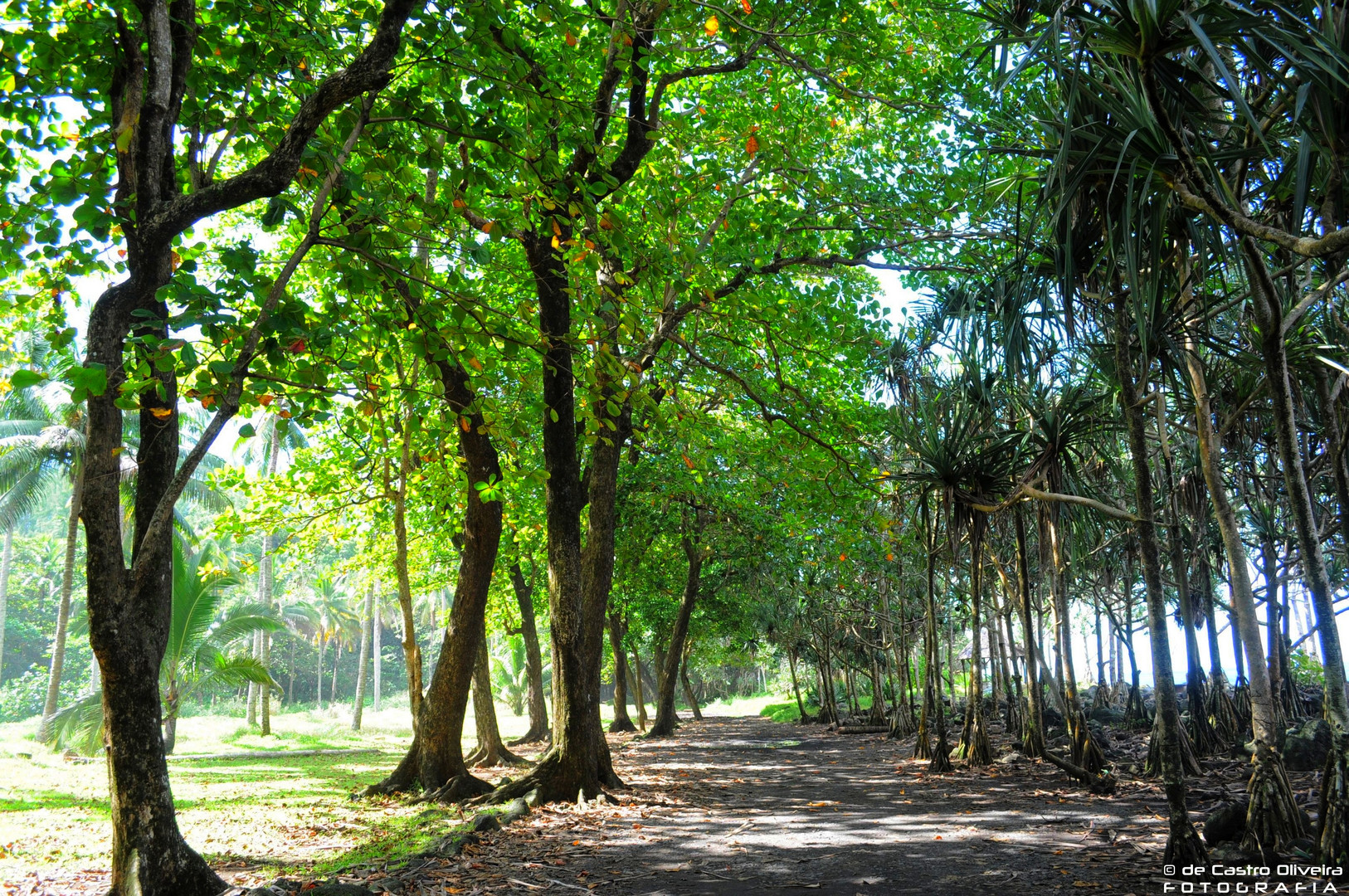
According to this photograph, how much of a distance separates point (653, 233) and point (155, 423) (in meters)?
5.53

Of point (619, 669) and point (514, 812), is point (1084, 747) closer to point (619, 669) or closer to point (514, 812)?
point (514, 812)

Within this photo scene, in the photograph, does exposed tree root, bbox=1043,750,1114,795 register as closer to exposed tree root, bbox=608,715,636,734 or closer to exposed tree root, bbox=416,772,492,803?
exposed tree root, bbox=416,772,492,803

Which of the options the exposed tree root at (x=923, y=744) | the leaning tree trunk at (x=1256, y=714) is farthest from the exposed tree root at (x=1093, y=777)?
the exposed tree root at (x=923, y=744)

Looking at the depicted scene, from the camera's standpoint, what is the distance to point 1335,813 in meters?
4.82

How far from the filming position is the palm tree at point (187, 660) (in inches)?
732

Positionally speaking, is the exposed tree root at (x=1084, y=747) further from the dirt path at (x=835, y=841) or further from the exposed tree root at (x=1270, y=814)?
the exposed tree root at (x=1270, y=814)

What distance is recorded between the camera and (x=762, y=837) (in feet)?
25.3

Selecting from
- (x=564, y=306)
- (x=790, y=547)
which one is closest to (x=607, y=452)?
(x=564, y=306)

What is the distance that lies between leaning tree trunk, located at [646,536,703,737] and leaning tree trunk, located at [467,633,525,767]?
6.63 metres

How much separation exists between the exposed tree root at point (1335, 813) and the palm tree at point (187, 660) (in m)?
17.8

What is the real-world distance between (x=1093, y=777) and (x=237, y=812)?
10354 mm

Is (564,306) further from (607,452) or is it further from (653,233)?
(607,452)

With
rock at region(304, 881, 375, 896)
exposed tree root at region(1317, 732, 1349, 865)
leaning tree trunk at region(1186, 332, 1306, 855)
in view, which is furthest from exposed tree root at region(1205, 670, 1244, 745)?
rock at region(304, 881, 375, 896)

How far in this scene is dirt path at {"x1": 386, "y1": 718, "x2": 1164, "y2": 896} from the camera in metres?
5.88
